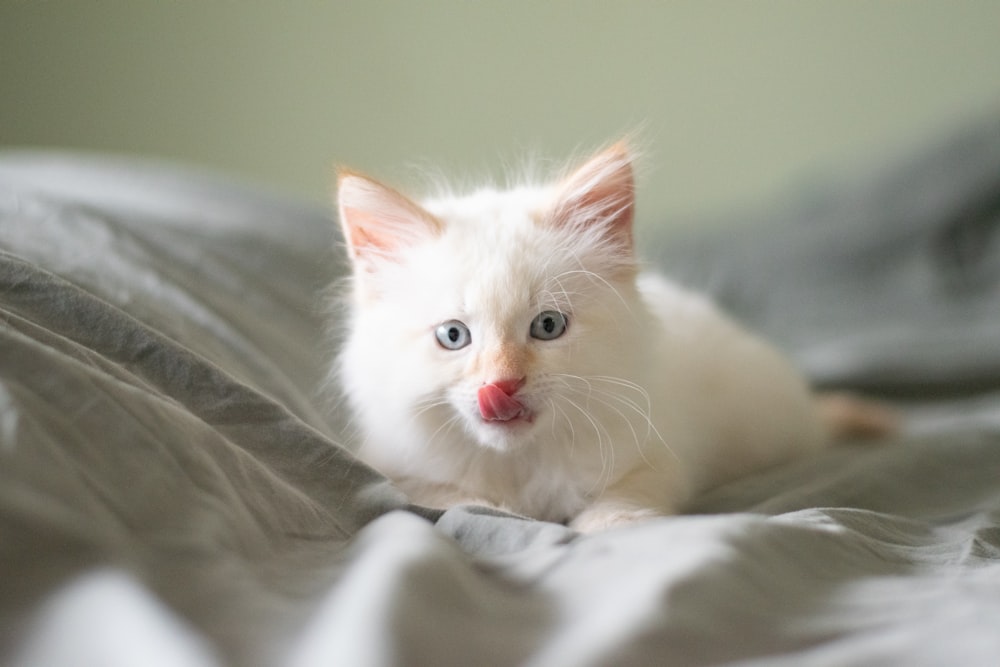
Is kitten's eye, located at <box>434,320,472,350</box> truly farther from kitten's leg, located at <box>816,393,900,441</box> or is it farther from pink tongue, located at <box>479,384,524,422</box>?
kitten's leg, located at <box>816,393,900,441</box>

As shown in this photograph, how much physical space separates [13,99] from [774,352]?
247 cm

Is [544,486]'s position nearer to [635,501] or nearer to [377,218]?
[635,501]

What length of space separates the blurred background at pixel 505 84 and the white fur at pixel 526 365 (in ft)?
5.81

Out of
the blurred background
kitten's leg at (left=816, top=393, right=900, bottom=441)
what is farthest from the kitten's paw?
the blurred background

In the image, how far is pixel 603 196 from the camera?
4.18ft

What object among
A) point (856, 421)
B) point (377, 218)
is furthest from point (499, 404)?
point (856, 421)

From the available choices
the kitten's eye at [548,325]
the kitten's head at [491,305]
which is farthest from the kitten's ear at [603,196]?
the kitten's eye at [548,325]

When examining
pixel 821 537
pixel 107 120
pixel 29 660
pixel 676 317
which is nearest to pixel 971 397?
pixel 676 317

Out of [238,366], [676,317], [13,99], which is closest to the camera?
[238,366]

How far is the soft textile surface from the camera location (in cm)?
69

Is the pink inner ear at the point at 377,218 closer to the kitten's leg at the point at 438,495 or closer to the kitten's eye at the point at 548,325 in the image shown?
the kitten's eye at the point at 548,325

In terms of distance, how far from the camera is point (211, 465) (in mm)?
904

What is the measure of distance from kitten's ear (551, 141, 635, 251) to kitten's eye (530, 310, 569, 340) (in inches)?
6.4

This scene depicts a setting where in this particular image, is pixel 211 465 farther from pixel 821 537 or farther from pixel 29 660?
pixel 821 537
